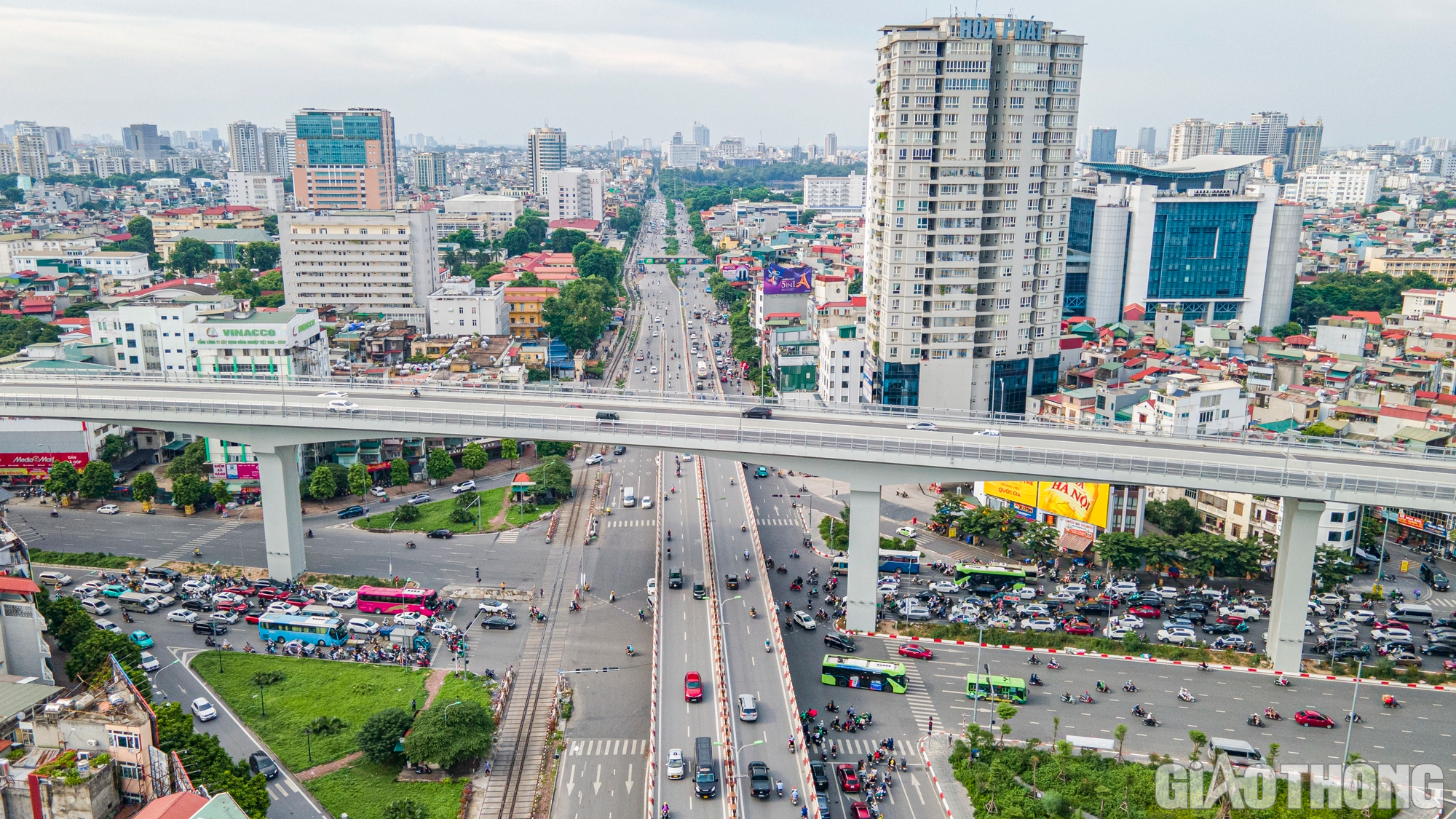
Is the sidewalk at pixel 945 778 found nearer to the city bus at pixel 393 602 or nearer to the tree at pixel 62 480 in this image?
the city bus at pixel 393 602

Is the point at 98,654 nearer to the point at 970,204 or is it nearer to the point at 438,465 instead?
the point at 438,465

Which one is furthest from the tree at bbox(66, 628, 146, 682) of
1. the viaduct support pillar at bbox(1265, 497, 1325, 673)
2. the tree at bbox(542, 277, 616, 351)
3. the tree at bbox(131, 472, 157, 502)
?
the tree at bbox(542, 277, 616, 351)

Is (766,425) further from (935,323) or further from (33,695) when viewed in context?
(33,695)

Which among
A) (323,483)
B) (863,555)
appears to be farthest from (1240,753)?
(323,483)

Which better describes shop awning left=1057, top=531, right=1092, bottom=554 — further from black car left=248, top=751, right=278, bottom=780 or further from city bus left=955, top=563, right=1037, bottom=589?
black car left=248, top=751, right=278, bottom=780

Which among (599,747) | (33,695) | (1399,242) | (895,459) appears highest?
(1399,242)

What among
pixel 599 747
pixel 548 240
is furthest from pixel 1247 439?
pixel 548 240
